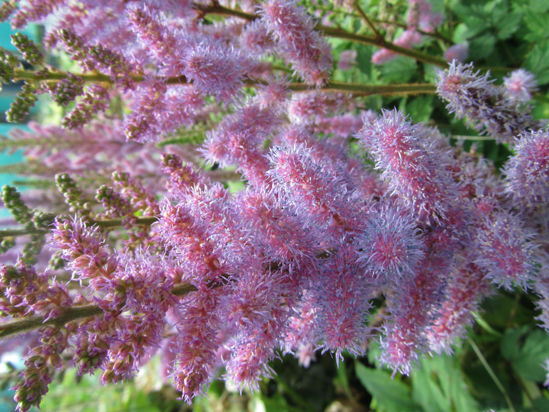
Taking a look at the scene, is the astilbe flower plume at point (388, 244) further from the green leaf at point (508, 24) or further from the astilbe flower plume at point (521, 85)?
the green leaf at point (508, 24)

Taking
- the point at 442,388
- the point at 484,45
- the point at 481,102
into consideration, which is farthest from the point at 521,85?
the point at 442,388

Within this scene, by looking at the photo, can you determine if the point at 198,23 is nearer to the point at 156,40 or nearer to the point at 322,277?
the point at 156,40

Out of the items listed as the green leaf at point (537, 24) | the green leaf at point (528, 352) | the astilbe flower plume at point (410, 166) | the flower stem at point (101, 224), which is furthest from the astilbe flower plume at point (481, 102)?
the green leaf at point (528, 352)

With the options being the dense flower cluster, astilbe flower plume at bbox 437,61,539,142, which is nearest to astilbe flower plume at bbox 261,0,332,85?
the dense flower cluster

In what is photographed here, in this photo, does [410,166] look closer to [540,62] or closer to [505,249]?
[505,249]

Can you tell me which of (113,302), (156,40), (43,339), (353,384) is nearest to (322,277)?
(113,302)

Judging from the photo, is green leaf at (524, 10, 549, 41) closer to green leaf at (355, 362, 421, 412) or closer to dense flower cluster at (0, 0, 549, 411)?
dense flower cluster at (0, 0, 549, 411)
